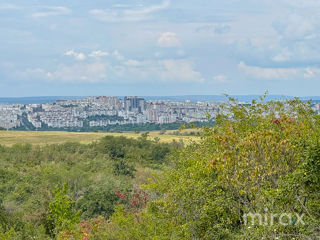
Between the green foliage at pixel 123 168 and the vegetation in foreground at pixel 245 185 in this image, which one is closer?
the vegetation in foreground at pixel 245 185

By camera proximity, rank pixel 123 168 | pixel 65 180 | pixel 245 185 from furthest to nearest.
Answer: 1. pixel 123 168
2. pixel 65 180
3. pixel 245 185

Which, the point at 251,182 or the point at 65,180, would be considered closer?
the point at 251,182

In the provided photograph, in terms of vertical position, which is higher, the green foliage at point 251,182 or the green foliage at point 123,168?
the green foliage at point 251,182

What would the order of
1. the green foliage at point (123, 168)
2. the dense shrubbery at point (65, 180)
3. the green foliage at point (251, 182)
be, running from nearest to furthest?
the green foliage at point (251, 182) → the dense shrubbery at point (65, 180) → the green foliage at point (123, 168)

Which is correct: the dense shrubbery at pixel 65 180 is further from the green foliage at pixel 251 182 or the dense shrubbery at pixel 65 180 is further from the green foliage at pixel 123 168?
the green foliage at pixel 251 182

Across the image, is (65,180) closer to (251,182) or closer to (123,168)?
(123,168)

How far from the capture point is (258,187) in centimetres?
1207

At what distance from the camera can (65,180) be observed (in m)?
55.8

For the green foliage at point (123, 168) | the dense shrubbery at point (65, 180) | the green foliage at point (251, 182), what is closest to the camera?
the green foliage at point (251, 182)

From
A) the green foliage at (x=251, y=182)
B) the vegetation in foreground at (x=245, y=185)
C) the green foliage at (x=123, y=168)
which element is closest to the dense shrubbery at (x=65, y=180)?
the green foliage at (x=123, y=168)

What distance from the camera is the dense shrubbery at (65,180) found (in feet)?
99.2

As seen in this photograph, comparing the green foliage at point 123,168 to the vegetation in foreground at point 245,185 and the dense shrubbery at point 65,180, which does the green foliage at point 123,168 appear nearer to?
the dense shrubbery at point 65,180

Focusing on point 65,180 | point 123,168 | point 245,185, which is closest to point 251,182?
point 245,185

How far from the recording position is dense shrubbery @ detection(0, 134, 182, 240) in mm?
30234
